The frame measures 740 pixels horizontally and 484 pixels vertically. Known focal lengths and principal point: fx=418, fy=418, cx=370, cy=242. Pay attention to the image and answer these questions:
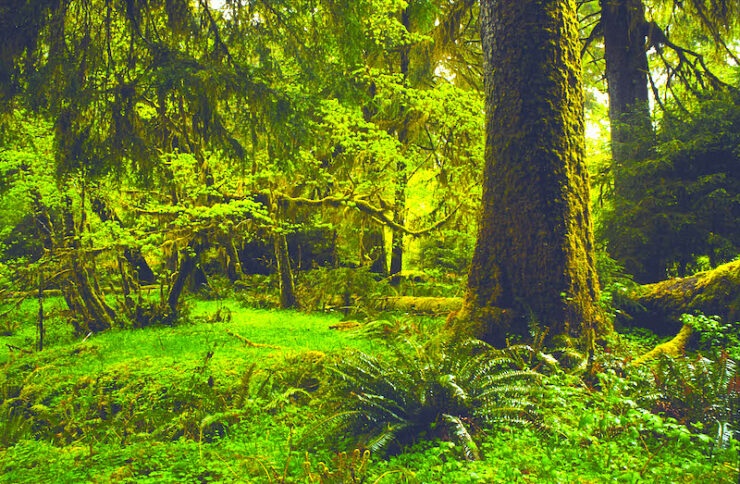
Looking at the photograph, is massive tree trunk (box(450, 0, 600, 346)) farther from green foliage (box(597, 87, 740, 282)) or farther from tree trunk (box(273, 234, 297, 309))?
tree trunk (box(273, 234, 297, 309))

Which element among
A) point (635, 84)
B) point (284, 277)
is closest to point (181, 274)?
point (284, 277)

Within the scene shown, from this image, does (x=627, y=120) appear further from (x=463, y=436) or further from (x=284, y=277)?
(x=284, y=277)

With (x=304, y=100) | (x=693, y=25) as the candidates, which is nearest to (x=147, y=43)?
(x=304, y=100)

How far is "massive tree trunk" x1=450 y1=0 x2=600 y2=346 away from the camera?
4066 millimetres

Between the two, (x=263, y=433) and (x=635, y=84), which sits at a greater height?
(x=635, y=84)

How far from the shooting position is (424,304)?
7.43 m

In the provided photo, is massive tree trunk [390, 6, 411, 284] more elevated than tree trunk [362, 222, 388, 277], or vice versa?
massive tree trunk [390, 6, 411, 284]

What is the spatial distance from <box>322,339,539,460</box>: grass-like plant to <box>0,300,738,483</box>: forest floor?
0.10 m

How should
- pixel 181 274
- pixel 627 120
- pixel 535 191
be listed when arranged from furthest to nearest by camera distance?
pixel 181 274, pixel 627 120, pixel 535 191

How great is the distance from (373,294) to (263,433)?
5593 mm

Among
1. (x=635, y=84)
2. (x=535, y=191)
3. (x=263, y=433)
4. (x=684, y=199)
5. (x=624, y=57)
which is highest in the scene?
(x=624, y=57)

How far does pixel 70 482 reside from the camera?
2.49m

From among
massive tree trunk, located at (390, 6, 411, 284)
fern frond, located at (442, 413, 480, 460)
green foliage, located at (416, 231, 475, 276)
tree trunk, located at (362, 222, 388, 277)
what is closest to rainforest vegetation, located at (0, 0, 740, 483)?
fern frond, located at (442, 413, 480, 460)

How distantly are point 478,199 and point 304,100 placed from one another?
19.3ft
